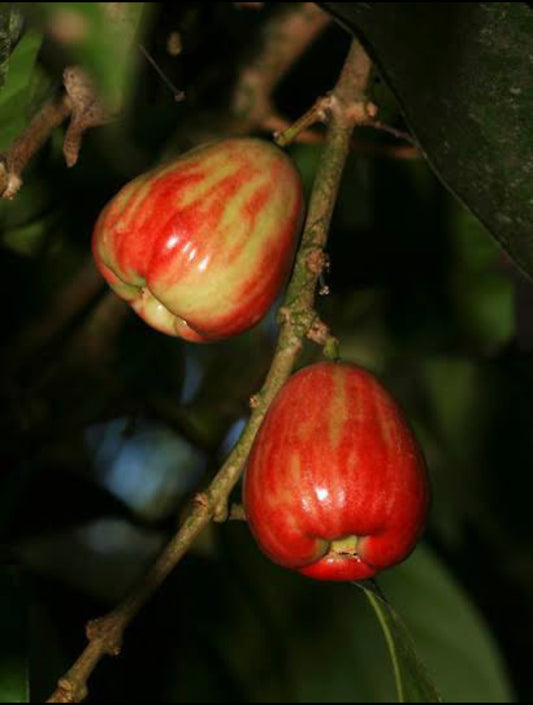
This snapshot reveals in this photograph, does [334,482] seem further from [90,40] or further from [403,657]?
[90,40]

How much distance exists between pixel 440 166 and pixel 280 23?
533 millimetres

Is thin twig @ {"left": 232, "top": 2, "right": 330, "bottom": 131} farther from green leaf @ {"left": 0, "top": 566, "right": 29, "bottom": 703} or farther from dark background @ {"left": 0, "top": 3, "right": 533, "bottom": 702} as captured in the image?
green leaf @ {"left": 0, "top": 566, "right": 29, "bottom": 703}

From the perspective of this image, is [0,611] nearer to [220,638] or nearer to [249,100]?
[220,638]

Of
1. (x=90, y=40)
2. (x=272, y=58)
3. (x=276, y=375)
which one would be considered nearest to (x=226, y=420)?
(x=272, y=58)

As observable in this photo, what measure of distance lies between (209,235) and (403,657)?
351 millimetres

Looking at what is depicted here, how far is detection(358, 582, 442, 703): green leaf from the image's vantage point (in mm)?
889

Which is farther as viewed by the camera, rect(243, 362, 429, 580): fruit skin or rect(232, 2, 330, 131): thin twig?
rect(232, 2, 330, 131): thin twig

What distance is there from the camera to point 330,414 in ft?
2.59

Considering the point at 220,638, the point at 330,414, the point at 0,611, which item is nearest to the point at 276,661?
the point at 220,638

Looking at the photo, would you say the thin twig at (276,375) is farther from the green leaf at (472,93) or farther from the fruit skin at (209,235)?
the green leaf at (472,93)

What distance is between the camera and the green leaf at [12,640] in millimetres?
912

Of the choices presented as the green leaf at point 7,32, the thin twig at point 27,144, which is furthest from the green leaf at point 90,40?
the thin twig at point 27,144

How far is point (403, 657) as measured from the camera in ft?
2.95

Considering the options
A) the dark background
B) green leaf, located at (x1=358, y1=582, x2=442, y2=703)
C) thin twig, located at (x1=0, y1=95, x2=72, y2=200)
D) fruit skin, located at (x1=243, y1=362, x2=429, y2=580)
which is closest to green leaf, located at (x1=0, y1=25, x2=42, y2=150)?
thin twig, located at (x1=0, y1=95, x2=72, y2=200)
